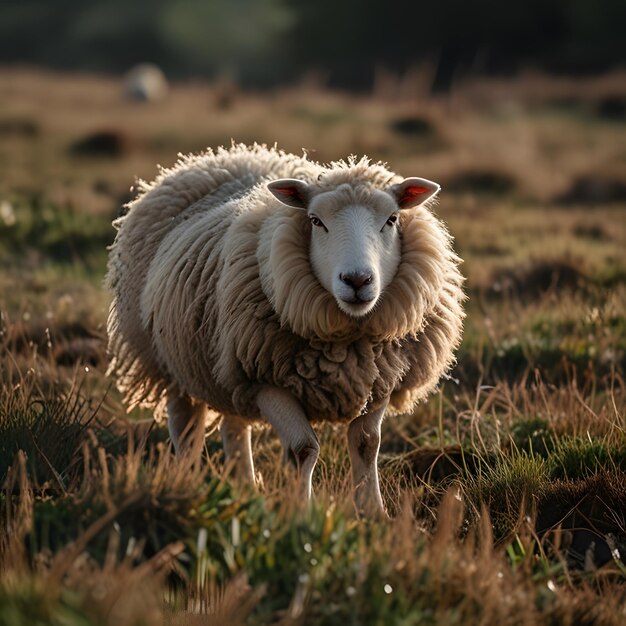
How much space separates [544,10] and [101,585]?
118ft

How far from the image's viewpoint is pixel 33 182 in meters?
12.9

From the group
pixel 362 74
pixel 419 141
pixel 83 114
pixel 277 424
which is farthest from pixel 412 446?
pixel 362 74

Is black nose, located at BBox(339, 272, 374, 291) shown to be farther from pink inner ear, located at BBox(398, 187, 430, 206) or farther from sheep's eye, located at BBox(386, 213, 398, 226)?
pink inner ear, located at BBox(398, 187, 430, 206)

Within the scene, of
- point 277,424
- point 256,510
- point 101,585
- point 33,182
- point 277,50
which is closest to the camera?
point 101,585

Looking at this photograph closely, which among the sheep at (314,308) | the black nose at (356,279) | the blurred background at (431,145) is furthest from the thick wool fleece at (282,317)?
the blurred background at (431,145)

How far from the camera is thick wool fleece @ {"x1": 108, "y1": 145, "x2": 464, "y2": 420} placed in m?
4.24

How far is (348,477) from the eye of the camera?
456 centimetres

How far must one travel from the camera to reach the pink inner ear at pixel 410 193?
4.36m

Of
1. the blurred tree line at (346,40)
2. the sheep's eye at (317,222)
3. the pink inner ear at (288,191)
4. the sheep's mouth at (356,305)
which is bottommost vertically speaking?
the blurred tree line at (346,40)

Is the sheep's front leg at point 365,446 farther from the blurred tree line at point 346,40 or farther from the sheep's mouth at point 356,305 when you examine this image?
the blurred tree line at point 346,40

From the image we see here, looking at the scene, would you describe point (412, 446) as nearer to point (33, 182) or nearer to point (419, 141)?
point (33, 182)

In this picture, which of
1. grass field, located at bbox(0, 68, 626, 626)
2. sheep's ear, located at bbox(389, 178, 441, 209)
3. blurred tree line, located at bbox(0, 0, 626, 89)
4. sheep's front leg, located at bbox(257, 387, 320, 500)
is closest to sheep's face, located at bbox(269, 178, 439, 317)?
sheep's ear, located at bbox(389, 178, 441, 209)

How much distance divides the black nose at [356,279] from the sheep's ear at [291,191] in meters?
0.53

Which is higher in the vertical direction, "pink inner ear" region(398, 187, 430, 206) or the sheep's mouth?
"pink inner ear" region(398, 187, 430, 206)
